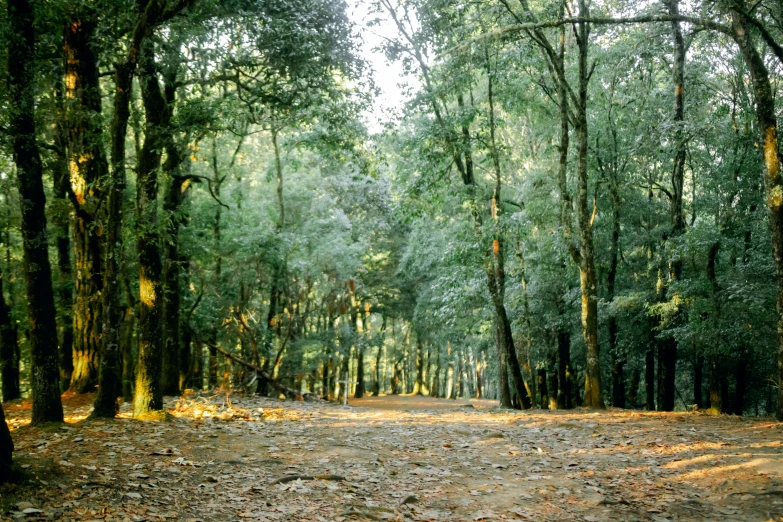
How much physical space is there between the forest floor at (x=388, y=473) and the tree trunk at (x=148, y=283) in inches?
32.7

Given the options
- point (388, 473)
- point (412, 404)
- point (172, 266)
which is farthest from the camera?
point (412, 404)

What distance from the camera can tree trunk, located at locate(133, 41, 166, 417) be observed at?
958 cm

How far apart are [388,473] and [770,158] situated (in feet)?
30.7

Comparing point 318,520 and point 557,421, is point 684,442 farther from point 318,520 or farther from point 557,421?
point 318,520

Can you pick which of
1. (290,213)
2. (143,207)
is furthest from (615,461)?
(290,213)

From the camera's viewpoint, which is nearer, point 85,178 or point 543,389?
point 85,178

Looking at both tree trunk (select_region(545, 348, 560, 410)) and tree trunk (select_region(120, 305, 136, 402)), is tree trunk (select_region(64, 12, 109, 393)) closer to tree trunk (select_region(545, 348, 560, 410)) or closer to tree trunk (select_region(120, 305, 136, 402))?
tree trunk (select_region(120, 305, 136, 402))

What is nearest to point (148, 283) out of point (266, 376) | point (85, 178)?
point (85, 178)

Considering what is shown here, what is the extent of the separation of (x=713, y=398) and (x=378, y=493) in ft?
40.9

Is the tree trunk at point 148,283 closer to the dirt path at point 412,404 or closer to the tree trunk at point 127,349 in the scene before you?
the tree trunk at point 127,349

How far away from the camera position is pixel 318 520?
4.91 m

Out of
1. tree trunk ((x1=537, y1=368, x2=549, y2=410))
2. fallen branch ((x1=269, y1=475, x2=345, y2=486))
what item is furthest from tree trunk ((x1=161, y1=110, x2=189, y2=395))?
tree trunk ((x1=537, y1=368, x2=549, y2=410))

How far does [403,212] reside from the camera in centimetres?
1877

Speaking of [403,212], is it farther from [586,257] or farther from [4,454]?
[4,454]
